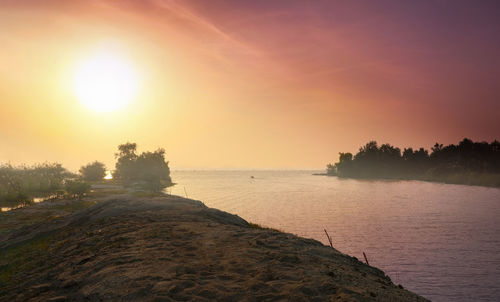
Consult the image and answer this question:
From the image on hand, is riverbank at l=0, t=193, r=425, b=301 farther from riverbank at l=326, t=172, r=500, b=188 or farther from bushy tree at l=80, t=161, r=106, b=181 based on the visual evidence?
riverbank at l=326, t=172, r=500, b=188

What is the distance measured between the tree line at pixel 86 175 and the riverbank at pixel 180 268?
4579 centimetres

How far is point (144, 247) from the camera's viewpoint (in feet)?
58.7

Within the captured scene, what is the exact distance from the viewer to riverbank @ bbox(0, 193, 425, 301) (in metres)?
11.6

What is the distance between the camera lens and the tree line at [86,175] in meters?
73.0

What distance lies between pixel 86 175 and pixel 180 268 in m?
145

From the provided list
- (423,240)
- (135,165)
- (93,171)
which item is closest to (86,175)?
(93,171)

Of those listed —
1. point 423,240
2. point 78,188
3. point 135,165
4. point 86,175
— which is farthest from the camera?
point 86,175

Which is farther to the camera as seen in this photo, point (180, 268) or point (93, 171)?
point (93, 171)

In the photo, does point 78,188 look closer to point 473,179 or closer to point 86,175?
point 86,175

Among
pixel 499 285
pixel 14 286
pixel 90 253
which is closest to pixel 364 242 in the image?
pixel 499 285

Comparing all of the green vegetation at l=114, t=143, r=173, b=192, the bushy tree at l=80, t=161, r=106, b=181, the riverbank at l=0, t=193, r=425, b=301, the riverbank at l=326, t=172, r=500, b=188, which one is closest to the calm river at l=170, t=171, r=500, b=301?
the riverbank at l=0, t=193, r=425, b=301

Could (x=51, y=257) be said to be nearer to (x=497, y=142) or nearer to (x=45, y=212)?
(x=45, y=212)

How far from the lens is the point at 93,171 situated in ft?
462

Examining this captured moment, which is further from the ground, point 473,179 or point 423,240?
point 473,179
